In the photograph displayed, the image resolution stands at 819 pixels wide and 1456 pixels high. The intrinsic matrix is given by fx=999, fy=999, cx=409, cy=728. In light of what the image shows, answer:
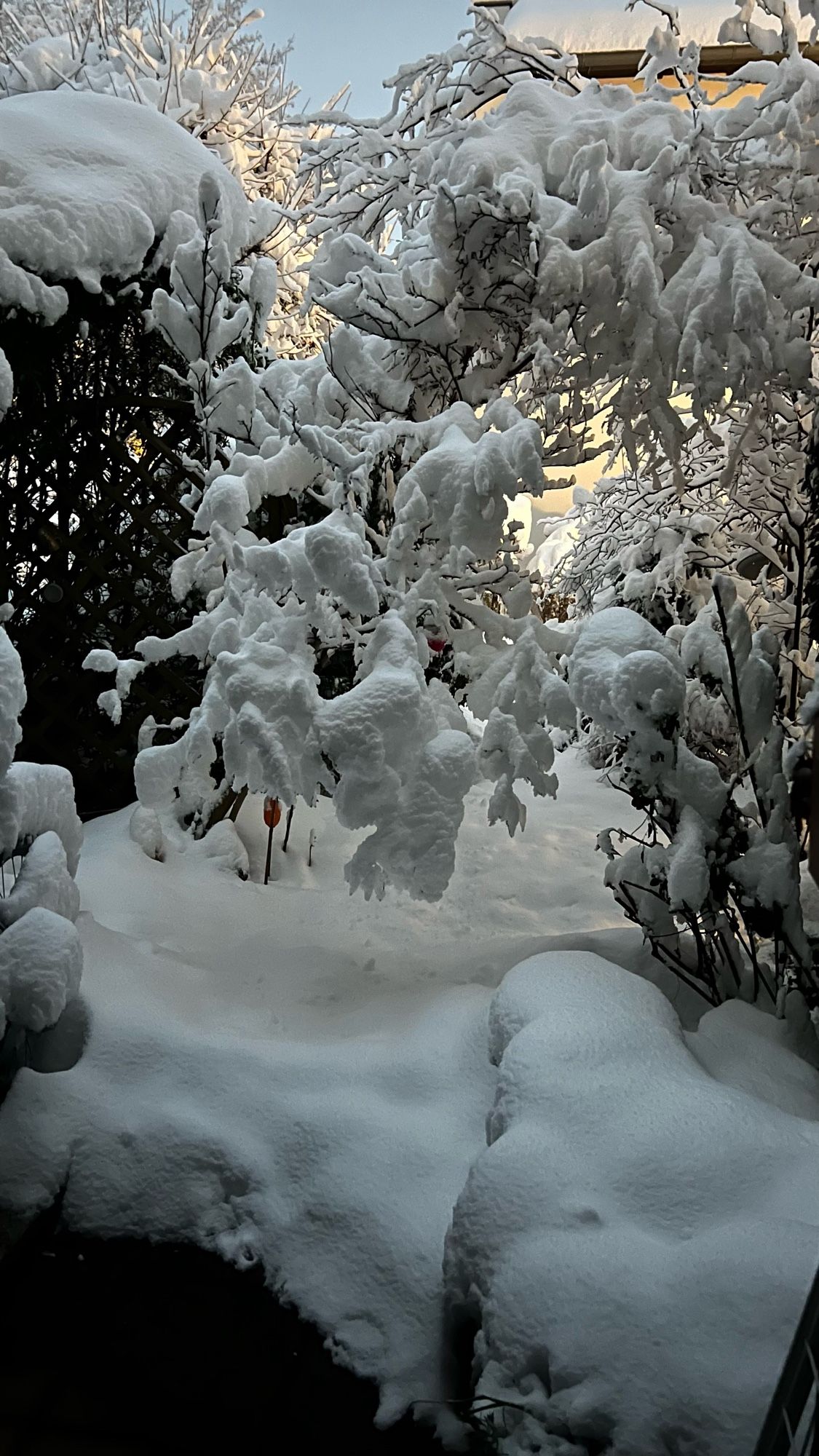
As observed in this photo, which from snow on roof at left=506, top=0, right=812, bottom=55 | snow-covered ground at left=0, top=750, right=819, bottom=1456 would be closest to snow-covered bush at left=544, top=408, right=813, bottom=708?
snow-covered ground at left=0, top=750, right=819, bottom=1456

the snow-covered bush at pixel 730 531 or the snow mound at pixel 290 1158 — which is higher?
the snow-covered bush at pixel 730 531

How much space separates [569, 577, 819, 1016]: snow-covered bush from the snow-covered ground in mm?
223

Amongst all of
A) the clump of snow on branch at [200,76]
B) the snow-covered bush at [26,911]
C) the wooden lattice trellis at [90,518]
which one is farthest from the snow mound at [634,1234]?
the clump of snow on branch at [200,76]

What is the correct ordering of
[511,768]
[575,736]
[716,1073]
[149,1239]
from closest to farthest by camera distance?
[149,1239], [716,1073], [511,768], [575,736]

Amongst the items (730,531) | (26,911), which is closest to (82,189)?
(730,531)

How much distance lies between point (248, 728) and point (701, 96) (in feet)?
8.10

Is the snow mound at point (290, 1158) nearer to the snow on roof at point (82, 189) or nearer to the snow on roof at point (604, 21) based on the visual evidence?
the snow on roof at point (82, 189)

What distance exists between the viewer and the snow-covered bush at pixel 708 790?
94.5 inches

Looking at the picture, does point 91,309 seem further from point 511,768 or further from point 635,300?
point 511,768

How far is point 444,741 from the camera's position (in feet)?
8.35

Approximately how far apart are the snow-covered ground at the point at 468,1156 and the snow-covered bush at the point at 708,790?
0.22 metres

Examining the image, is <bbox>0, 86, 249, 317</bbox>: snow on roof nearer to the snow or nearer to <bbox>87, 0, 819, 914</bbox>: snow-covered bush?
<bbox>87, 0, 819, 914</bbox>: snow-covered bush

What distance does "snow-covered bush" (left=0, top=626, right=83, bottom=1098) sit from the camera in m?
2.15

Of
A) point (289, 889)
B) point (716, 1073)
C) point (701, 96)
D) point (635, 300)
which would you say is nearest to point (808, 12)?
point (701, 96)
